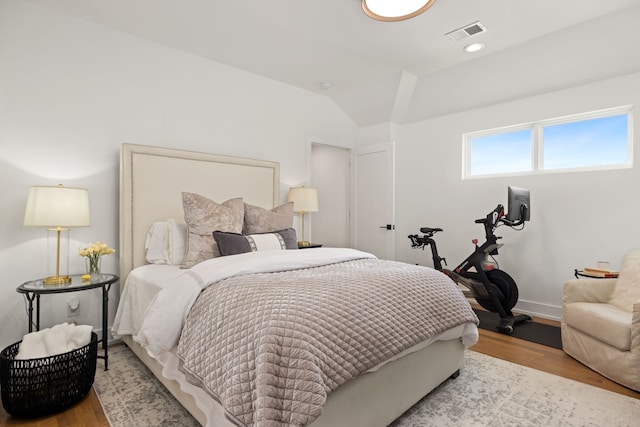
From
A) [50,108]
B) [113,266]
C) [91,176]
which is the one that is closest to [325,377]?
[113,266]

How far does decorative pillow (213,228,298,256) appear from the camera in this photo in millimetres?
2541

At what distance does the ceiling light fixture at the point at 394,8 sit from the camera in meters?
2.22

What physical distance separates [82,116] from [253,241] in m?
1.79

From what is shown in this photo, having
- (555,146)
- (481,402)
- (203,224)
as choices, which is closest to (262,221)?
(203,224)

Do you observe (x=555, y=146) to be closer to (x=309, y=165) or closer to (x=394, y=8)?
(x=394, y=8)

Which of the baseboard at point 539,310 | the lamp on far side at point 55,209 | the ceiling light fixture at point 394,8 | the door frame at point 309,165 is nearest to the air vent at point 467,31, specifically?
the ceiling light fixture at point 394,8

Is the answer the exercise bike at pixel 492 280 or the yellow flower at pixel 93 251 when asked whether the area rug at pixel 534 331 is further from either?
the yellow flower at pixel 93 251

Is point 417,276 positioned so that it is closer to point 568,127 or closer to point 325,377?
point 325,377

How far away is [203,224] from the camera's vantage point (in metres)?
2.72

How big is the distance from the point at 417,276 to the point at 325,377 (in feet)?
3.33

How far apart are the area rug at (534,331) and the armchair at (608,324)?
27 centimetres

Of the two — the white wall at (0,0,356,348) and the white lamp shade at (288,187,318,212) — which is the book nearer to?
the white lamp shade at (288,187,318,212)

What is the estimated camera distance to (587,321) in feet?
7.89

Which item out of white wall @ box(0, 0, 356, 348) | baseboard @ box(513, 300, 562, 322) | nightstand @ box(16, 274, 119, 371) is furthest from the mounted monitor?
nightstand @ box(16, 274, 119, 371)
